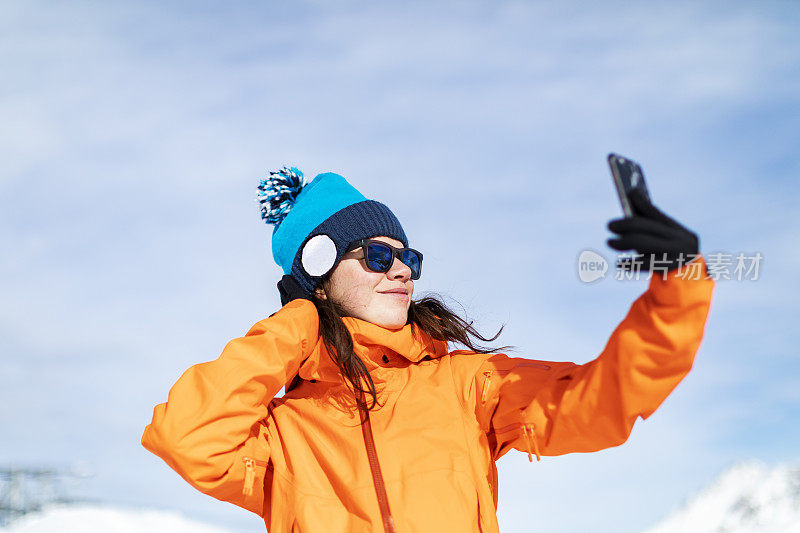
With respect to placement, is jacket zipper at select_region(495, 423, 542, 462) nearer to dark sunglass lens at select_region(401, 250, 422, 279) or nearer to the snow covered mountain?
dark sunglass lens at select_region(401, 250, 422, 279)

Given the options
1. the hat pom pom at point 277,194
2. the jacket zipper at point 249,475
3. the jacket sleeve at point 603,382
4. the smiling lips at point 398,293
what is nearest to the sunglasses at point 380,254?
the smiling lips at point 398,293

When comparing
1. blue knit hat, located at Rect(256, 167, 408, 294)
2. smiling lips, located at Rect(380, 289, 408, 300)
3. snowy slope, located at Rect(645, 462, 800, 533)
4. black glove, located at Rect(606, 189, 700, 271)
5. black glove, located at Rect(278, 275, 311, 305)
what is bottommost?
black glove, located at Rect(606, 189, 700, 271)

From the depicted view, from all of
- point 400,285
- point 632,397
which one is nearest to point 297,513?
point 400,285

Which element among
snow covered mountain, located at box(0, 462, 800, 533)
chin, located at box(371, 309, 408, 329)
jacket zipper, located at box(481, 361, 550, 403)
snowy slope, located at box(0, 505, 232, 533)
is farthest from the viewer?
snow covered mountain, located at box(0, 462, 800, 533)

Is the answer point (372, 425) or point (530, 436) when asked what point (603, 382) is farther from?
point (372, 425)

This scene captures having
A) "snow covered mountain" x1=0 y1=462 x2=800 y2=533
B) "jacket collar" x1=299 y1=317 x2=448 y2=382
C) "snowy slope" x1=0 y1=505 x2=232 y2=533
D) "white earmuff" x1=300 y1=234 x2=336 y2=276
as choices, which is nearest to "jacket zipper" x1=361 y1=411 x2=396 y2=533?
"jacket collar" x1=299 y1=317 x2=448 y2=382

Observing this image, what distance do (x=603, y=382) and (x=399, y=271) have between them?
4.11 feet

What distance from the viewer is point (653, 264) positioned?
1.99m

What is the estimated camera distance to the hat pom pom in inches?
147

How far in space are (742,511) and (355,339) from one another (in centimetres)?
12515

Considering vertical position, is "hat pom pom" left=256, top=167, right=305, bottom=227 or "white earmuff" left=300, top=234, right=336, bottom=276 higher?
"hat pom pom" left=256, top=167, right=305, bottom=227

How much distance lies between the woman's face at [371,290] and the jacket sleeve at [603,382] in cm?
47

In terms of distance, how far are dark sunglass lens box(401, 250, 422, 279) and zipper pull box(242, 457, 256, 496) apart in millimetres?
1158

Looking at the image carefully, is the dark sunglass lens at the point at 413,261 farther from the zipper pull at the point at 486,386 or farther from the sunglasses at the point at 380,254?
the zipper pull at the point at 486,386
